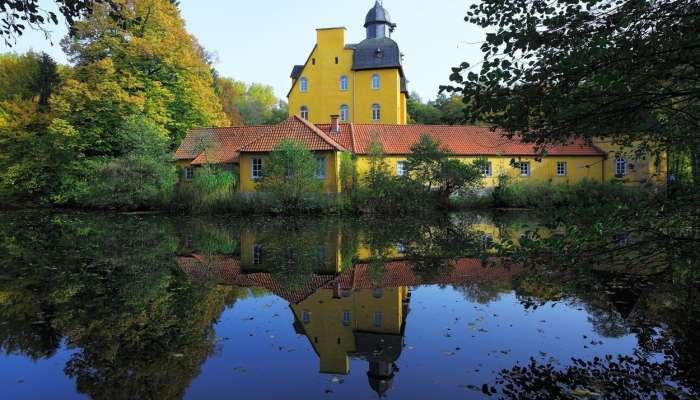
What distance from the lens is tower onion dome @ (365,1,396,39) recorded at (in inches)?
1812

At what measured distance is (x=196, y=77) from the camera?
1359 inches

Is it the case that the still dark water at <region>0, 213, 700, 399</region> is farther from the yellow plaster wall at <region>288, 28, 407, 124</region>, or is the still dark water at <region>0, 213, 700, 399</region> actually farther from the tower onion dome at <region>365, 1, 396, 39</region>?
the tower onion dome at <region>365, 1, 396, 39</region>

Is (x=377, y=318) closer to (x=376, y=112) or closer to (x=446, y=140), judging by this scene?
(x=446, y=140)

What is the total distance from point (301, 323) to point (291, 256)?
575cm

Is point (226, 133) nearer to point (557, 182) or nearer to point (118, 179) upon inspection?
point (118, 179)

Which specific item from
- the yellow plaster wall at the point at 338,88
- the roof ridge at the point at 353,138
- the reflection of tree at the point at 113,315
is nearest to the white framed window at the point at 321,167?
the roof ridge at the point at 353,138

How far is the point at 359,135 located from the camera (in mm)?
33812

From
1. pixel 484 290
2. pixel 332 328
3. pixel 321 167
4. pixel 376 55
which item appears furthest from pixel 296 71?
pixel 332 328

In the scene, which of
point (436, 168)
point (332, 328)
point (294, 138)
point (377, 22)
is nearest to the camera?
point (332, 328)

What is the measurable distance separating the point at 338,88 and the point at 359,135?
1308cm

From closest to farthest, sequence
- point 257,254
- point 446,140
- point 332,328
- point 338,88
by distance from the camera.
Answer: point 332,328 → point 257,254 → point 446,140 → point 338,88

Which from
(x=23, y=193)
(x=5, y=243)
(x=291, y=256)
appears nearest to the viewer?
(x=291, y=256)

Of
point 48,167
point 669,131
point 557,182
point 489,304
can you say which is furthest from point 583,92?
point 48,167

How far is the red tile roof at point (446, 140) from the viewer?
3331 cm
